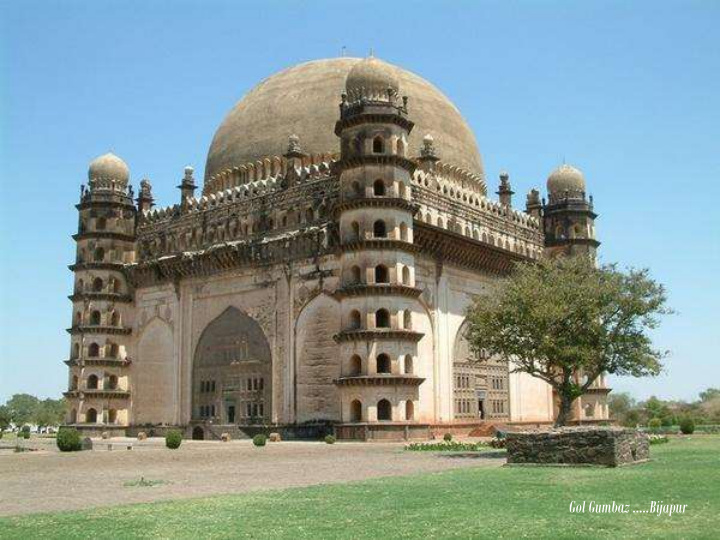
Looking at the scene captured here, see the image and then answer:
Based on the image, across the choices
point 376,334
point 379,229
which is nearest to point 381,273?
point 379,229

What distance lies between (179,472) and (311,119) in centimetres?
3416

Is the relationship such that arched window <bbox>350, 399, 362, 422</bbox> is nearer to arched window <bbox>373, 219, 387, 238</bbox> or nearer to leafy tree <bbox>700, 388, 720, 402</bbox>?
arched window <bbox>373, 219, 387, 238</bbox>

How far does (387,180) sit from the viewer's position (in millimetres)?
39688

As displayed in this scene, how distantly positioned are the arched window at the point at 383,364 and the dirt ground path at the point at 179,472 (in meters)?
8.97

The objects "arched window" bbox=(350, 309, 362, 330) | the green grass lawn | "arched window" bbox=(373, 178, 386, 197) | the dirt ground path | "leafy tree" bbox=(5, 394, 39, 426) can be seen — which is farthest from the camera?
"leafy tree" bbox=(5, 394, 39, 426)

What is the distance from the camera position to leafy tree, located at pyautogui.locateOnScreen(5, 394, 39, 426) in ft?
409

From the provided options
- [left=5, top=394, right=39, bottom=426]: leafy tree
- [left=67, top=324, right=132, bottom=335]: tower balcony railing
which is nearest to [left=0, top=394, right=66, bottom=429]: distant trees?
[left=5, top=394, right=39, bottom=426]: leafy tree

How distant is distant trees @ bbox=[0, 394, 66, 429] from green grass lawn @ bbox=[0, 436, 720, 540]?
10193 cm

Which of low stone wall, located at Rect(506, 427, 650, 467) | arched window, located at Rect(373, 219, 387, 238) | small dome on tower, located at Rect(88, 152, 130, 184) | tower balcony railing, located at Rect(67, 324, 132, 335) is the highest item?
small dome on tower, located at Rect(88, 152, 130, 184)

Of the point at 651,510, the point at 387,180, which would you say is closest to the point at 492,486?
the point at 651,510

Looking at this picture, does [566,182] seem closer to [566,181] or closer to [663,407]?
[566,181]

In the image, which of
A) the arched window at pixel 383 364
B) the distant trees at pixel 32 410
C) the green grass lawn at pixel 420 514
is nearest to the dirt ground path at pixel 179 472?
the green grass lawn at pixel 420 514

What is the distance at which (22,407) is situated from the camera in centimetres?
13750

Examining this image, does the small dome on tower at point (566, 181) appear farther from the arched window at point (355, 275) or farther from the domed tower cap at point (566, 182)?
the arched window at point (355, 275)
